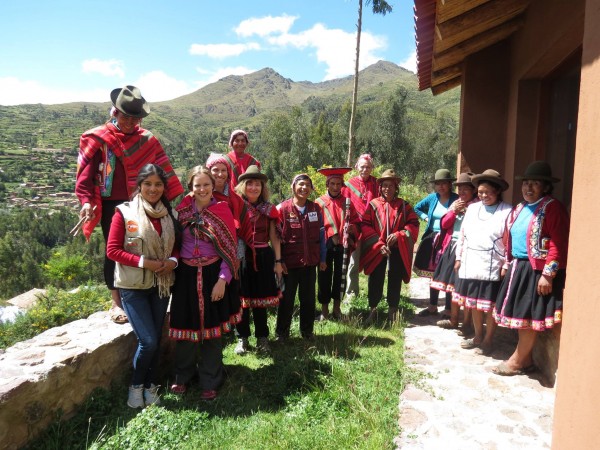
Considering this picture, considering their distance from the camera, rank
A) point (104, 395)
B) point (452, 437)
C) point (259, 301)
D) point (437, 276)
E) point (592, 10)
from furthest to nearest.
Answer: point (437, 276) < point (259, 301) < point (104, 395) < point (452, 437) < point (592, 10)

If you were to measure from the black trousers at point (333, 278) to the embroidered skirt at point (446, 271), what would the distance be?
121cm

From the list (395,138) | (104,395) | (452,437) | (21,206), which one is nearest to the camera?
(452,437)

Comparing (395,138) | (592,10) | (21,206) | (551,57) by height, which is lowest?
(21,206)

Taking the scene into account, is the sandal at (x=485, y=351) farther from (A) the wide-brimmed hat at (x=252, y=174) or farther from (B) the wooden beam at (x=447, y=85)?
(B) the wooden beam at (x=447, y=85)

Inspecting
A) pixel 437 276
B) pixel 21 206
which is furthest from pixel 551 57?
pixel 21 206

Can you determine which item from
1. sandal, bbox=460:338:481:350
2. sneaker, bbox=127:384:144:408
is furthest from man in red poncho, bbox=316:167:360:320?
sneaker, bbox=127:384:144:408

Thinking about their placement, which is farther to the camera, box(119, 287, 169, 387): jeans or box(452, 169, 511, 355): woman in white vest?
box(452, 169, 511, 355): woman in white vest

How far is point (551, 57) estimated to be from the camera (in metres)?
4.33

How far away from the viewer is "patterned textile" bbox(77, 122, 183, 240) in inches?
138

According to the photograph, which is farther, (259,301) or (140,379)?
(259,301)

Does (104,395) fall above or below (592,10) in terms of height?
below

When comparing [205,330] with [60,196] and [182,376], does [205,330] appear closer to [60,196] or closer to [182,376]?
[182,376]

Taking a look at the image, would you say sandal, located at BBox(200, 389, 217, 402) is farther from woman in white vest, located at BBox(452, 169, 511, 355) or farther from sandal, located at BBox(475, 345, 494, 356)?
sandal, located at BBox(475, 345, 494, 356)

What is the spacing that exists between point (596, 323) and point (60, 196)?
395 ft
